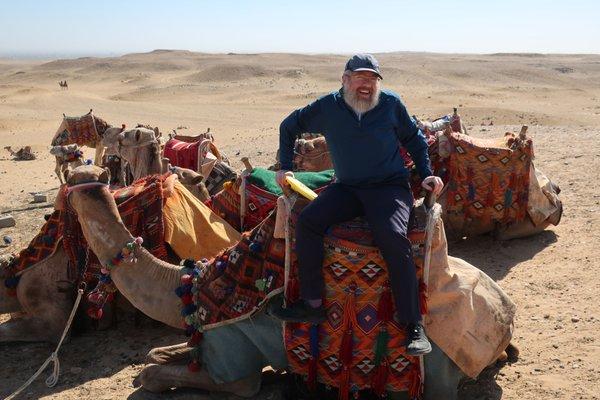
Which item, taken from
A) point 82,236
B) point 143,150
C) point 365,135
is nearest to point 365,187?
point 365,135

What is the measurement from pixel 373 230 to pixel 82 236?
2.66m

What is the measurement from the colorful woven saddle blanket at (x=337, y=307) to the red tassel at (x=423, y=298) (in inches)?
0.5

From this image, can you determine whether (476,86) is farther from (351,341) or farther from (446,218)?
(351,341)

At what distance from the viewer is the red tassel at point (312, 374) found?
4.26 metres

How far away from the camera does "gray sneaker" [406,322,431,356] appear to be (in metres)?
3.88

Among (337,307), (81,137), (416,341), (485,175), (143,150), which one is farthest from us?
(81,137)

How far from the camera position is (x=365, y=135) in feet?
13.7

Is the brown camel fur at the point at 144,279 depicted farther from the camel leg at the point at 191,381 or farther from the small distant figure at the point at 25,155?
the small distant figure at the point at 25,155

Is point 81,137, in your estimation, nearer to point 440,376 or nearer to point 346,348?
point 346,348

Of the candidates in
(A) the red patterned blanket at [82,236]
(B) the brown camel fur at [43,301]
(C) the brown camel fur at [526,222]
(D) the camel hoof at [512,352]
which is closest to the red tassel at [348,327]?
(D) the camel hoof at [512,352]

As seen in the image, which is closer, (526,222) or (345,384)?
(345,384)

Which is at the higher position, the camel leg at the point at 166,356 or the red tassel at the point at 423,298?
the red tassel at the point at 423,298

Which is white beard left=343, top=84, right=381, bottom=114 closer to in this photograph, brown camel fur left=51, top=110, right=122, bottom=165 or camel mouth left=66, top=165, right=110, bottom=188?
camel mouth left=66, top=165, right=110, bottom=188

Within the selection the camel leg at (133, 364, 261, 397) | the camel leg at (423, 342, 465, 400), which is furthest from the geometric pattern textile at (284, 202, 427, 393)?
the camel leg at (133, 364, 261, 397)
